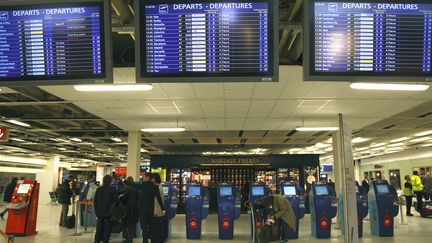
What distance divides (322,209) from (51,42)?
28.4ft

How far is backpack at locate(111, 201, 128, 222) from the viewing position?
856 centimetres

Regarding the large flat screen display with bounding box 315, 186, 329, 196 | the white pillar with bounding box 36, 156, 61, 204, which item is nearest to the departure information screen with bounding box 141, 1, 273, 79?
the large flat screen display with bounding box 315, 186, 329, 196

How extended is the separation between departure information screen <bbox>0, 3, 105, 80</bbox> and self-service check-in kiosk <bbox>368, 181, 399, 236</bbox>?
362 inches

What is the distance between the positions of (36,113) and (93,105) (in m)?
3.47

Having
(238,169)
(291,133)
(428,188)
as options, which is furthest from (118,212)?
(428,188)

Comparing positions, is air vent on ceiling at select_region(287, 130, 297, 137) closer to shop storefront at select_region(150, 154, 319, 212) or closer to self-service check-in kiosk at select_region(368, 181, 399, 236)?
self-service check-in kiosk at select_region(368, 181, 399, 236)

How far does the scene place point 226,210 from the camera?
10.8m

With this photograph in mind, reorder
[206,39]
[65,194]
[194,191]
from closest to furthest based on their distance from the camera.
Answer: [206,39] < [194,191] < [65,194]

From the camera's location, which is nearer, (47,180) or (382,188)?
(382,188)

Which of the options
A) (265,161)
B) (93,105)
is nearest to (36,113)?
(93,105)

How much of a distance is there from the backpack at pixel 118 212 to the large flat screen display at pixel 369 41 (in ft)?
20.0

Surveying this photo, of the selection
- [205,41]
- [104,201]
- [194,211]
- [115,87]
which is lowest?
[194,211]

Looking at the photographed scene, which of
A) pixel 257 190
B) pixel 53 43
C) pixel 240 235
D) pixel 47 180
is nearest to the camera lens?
pixel 53 43

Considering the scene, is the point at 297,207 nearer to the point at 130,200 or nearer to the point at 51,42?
the point at 130,200
